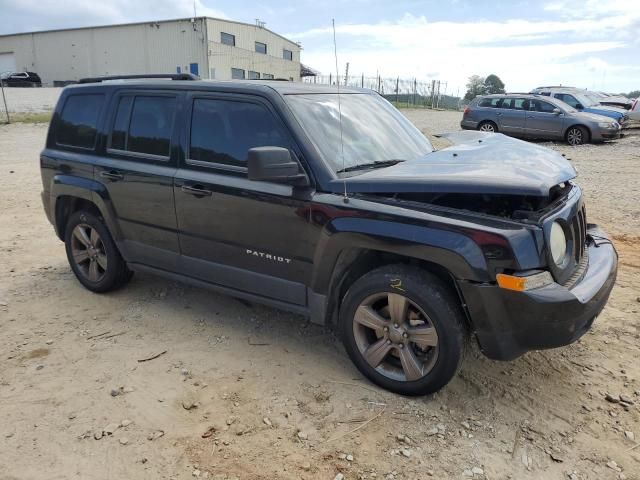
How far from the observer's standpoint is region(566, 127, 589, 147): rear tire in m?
15.5

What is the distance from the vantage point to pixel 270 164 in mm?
3072

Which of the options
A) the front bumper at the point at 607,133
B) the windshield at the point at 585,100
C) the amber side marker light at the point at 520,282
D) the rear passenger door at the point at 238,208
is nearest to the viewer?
the amber side marker light at the point at 520,282

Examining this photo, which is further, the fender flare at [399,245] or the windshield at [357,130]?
the windshield at [357,130]

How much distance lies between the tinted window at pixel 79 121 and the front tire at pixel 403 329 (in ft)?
9.36

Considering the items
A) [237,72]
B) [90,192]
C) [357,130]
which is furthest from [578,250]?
[237,72]

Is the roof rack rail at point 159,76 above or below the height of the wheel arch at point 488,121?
above

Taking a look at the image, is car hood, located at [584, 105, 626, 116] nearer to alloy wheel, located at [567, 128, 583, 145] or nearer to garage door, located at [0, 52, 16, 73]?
alloy wheel, located at [567, 128, 583, 145]

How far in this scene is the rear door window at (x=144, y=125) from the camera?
4027 mm

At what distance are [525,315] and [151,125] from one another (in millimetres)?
3092

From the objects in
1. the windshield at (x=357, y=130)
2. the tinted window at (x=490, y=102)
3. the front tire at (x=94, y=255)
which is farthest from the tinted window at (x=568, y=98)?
the front tire at (x=94, y=255)

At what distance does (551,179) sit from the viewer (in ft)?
9.73

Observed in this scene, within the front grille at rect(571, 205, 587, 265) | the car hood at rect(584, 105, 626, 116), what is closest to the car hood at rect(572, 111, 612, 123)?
the car hood at rect(584, 105, 626, 116)

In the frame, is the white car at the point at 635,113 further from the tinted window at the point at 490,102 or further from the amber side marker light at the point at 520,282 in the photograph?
the amber side marker light at the point at 520,282

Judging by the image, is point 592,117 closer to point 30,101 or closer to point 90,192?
point 90,192
